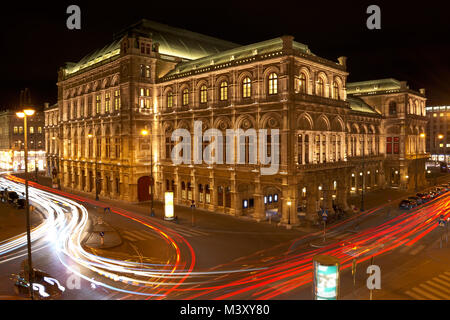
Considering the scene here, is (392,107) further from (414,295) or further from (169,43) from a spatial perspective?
(414,295)

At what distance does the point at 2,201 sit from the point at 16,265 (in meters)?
38.5

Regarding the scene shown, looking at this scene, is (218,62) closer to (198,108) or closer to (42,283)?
(198,108)

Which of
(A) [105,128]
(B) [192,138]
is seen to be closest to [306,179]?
(B) [192,138]

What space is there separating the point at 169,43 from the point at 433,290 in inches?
2089

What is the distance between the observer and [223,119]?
46.0 meters

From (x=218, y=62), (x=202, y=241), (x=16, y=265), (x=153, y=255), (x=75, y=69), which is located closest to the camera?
(x=16, y=265)

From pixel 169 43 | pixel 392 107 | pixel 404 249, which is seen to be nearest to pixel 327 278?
pixel 404 249

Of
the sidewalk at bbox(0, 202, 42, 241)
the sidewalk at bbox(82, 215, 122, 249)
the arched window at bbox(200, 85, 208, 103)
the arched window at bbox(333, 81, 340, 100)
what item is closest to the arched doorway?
the sidewalk at bbox(0, 202, 42, 241)

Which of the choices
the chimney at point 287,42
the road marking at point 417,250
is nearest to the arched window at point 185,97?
the chimney at point 287,42

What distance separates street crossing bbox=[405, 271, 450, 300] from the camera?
19822mm

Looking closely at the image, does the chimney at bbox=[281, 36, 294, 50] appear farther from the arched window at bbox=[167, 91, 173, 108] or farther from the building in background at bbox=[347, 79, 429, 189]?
the building in background at bbox=[347, 79, 429, 189]

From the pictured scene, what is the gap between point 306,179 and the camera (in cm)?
3994

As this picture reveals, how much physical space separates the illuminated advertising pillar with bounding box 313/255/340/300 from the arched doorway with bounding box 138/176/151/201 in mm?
44086

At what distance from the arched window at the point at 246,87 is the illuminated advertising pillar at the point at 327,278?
99.9ft
